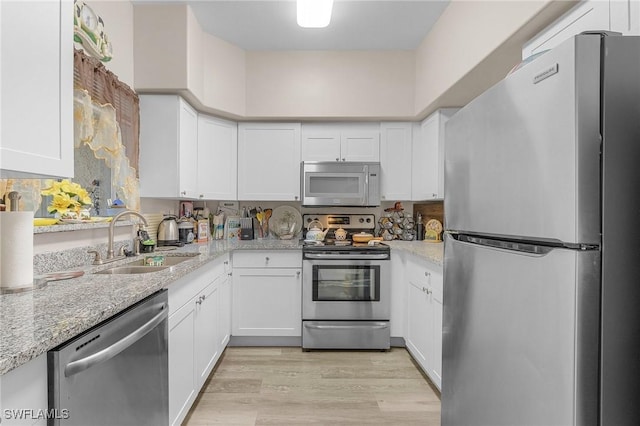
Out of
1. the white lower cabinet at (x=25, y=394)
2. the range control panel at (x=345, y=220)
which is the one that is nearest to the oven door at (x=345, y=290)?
the range control panel at (x=345, y=220)

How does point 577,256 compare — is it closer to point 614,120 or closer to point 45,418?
point 614,120

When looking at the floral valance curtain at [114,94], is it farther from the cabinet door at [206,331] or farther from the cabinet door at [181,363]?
the cabinet door at [181,363]

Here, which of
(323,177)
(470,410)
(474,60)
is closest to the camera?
(470,410)

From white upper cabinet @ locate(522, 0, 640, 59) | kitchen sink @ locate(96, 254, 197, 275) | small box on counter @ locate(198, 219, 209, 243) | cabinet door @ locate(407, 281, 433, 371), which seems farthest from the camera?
small box on counter @ locate(198, 219, 209, 243)

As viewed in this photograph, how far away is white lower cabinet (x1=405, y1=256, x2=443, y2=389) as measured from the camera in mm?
2236

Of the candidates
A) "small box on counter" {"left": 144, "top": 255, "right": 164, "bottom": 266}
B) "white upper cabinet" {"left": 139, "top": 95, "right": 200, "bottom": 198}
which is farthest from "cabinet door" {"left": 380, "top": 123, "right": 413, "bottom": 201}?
"small box on counter" {"left": 144, "top": 255, "right": 164, "bottom": 266}

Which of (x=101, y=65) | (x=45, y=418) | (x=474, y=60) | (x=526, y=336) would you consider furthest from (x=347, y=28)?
(x=45, y=418)

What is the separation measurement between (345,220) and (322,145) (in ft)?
2.72

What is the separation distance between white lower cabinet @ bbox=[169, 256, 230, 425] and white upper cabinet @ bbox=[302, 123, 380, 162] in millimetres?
1440

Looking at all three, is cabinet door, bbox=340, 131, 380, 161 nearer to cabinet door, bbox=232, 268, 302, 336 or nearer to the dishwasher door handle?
cabinet door, bbox=232, 268, 302, 336

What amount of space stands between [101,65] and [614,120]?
8.13 ft

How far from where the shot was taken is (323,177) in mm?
3389

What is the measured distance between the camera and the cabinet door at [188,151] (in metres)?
2.77

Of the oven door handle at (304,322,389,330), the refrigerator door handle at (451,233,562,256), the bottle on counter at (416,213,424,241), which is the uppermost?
the refrigerator door handle at (451,233,562,256)
